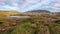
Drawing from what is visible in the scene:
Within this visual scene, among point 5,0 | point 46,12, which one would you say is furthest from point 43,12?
point 5,0

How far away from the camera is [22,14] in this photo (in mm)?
4676

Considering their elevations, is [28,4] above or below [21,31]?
above

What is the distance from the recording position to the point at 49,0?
4785 millimetres

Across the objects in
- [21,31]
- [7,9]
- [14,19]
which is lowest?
[21,31]

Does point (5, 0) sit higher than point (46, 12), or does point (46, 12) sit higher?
point (5, 0)

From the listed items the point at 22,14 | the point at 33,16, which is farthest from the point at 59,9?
the point at 22,14

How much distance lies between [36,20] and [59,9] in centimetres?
75

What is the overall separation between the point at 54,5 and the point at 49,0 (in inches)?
8.2

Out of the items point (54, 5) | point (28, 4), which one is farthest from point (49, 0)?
point (28, 4)

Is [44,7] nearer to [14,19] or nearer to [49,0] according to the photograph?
[49,0]

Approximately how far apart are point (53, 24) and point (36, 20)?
50cm

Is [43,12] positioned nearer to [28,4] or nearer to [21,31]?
[28,4]

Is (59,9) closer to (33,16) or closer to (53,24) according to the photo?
(53,24)

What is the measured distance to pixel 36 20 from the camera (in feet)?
15.1
